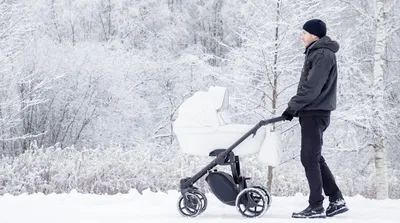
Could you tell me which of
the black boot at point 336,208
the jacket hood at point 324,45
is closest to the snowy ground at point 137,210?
the black boot at point 336,208

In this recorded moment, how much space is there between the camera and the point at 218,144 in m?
4.80

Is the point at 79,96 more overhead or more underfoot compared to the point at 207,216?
more overhead

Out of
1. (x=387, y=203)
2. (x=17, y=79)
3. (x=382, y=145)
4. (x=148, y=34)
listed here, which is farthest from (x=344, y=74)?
(x=148, y=34)

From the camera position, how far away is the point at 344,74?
11.3 metres

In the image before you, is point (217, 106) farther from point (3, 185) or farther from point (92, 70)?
point (92, 70)

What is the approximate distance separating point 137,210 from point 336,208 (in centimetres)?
175

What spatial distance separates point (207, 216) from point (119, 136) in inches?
517

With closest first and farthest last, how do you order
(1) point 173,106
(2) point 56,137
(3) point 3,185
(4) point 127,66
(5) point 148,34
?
1. (3) point 3,185
2. (2) point 56,137
3. (4) point 127,66
4. (1) point 173,106
5. (5) point 148,34

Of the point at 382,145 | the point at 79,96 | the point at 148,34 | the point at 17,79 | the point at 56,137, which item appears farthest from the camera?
the point at 148,34

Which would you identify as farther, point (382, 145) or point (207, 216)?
point (382, 145)

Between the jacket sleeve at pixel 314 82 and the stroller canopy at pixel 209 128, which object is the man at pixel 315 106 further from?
the stroller canopy at pixel 209 128

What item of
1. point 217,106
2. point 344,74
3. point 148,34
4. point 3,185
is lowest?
point 3,185

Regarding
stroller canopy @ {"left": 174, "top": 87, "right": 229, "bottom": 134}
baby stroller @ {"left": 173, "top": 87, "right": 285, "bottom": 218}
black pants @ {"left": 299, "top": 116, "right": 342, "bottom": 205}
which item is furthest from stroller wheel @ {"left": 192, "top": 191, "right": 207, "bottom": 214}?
black pants @ {"left": 299, "top": 116, "right": 342, "bottom": 205}

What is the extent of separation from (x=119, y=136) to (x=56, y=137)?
3.38 metres
